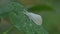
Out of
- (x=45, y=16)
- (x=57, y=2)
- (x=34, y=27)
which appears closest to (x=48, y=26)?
(x=45, y=16)

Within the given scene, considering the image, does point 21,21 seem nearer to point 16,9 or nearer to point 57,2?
point 16,9

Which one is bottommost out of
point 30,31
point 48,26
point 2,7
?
point 30,31

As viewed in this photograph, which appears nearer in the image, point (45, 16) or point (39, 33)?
point (39, 33)

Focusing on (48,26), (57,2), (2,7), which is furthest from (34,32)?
(57,2)

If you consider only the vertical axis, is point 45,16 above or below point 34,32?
above

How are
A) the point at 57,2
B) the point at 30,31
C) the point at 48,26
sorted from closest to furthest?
the point at 30,31 → the point at 48,26 → the point at 57,2

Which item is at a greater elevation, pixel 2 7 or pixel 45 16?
pixel 45 16

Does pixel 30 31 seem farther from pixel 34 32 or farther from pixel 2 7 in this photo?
pixel 2 7

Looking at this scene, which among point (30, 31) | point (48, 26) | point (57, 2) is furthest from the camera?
point (57, 2)

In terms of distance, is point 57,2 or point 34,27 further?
point 57,2
